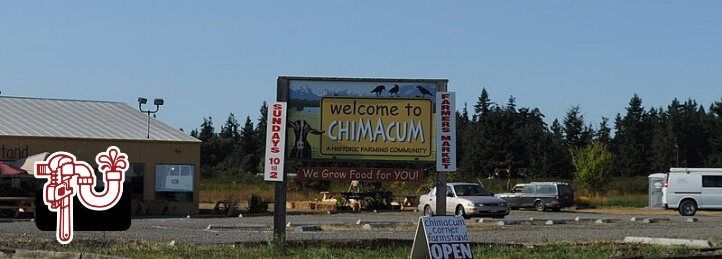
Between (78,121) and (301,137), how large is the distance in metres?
23.9

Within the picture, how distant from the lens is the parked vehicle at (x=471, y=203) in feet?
121

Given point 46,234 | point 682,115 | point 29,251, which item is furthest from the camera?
point 682,115

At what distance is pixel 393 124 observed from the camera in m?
19.5

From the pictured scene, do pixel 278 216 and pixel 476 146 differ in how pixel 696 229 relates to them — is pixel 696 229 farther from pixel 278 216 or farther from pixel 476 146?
pixel 476 146

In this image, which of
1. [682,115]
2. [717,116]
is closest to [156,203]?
[717,116]

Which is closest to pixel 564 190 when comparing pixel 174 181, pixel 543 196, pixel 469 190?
pixel 543 196

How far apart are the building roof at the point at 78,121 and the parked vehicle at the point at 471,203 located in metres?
9.85

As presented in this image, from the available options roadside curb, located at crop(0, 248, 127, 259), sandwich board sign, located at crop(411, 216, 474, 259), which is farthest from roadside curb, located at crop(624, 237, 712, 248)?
roadside curb, located at crop(0, 248, 127, 259)

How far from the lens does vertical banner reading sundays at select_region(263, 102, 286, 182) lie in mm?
18766

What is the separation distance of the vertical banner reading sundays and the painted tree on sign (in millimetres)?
46855

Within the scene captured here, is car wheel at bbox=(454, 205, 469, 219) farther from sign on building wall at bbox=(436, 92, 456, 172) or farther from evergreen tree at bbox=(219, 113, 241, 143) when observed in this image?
evergreen tree at bbox=(219, 113, 241, 143)

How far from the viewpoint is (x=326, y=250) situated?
18.2 metres

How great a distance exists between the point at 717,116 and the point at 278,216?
7534cm

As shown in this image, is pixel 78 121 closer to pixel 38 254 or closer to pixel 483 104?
pixel 38 254
